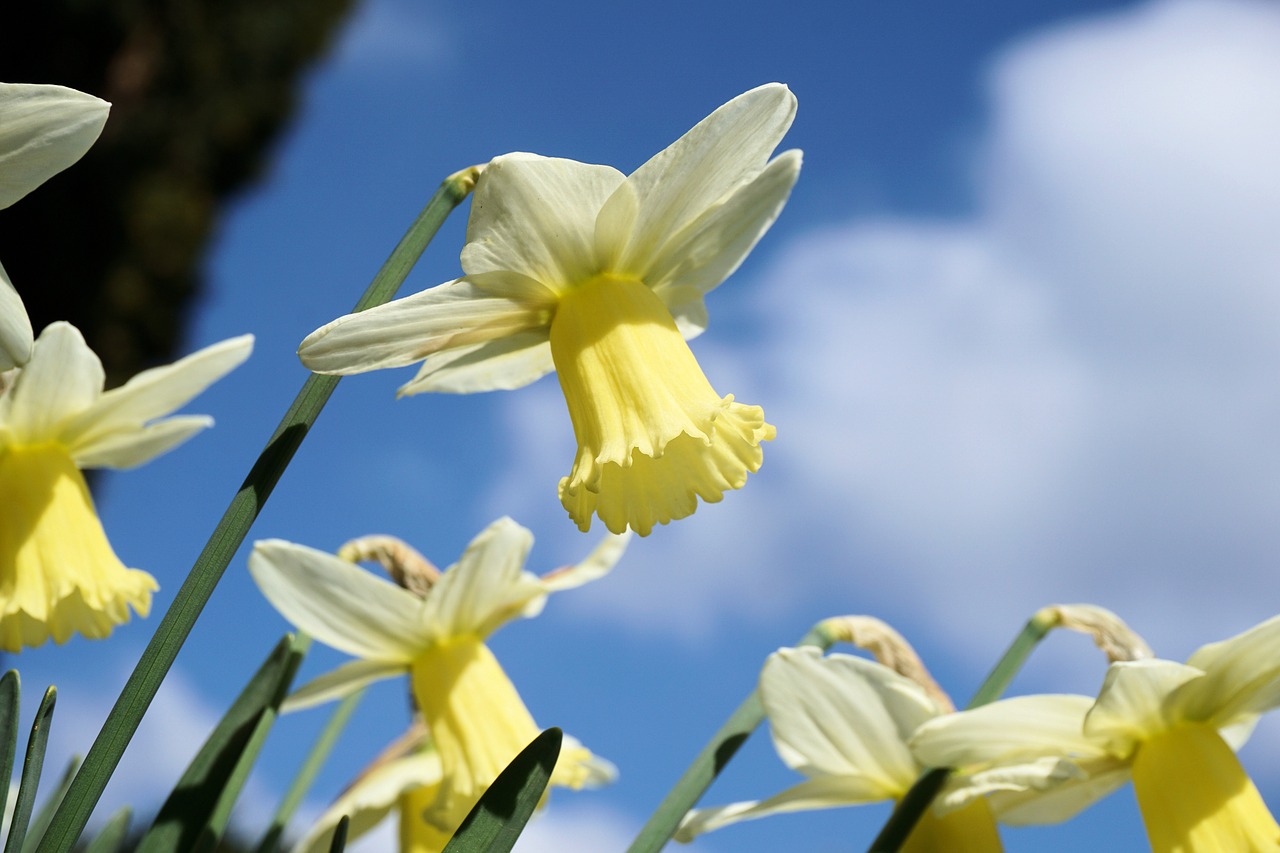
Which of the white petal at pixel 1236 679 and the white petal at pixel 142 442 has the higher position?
the white petal at pixel 1236 679

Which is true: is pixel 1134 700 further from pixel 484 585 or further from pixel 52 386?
pixel 52 386

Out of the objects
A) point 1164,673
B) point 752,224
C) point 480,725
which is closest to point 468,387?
point 752,224

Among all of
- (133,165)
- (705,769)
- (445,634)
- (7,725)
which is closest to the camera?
(7,725)

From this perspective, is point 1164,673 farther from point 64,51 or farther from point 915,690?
point 64,51

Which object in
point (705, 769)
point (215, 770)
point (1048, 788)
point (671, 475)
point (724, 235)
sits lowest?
point (215, 770)

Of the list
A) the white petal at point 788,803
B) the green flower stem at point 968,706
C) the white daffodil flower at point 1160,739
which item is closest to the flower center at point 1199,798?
the white daffodil flower at point 1160,739

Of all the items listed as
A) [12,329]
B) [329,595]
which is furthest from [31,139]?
[329,595]

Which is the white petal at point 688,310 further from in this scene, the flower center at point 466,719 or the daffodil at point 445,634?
the flower center at point 466,719
